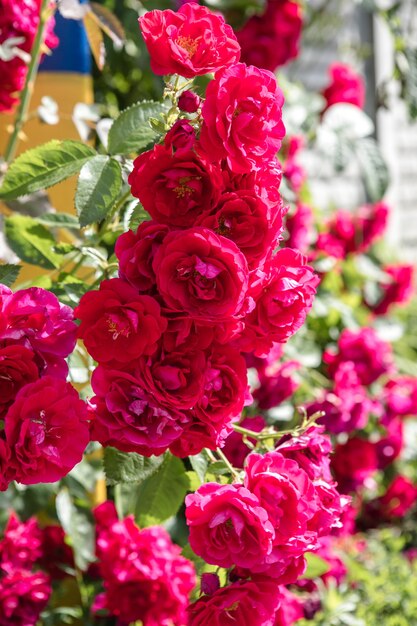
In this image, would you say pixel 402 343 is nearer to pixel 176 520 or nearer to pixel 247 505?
pixel 176 520

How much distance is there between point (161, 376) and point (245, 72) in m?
0.32

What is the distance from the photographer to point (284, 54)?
221 cm

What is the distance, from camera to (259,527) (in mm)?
937

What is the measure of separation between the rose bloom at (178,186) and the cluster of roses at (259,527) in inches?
11.3

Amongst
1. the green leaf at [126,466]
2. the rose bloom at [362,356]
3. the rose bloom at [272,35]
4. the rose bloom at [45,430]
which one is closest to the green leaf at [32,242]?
the green leaf at [126,466]

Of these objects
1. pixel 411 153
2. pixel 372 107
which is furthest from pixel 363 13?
pixel 411 153

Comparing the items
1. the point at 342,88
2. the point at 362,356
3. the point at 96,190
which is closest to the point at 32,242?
the point at 96,190

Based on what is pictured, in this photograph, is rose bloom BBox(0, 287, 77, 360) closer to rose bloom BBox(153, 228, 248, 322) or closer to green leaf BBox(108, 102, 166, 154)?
rose bloom BBox(153, 228, 248, 322)

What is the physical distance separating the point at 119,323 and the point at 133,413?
0.10 m

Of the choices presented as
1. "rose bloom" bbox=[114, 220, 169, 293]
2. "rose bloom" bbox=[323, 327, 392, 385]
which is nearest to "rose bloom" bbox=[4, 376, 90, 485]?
"rose bloom" bbox=[114, 220, 169, 293]

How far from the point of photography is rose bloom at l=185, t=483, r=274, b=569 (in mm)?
942

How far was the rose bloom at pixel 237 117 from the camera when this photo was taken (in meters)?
0.91

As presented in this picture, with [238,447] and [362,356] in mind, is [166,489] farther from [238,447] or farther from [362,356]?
[362,356]

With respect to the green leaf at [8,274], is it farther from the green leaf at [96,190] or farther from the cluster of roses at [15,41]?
the cluster of roses at [15,41]
